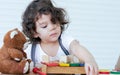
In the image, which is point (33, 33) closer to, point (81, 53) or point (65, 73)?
point (81, 53)

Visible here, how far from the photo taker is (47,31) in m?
0.79

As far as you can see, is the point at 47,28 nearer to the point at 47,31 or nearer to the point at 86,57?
the point at 47,31

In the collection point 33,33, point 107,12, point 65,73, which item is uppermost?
point 107,12

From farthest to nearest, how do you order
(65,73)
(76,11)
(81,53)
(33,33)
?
(76,11) → (33,33) → (81,53) → (65,73)

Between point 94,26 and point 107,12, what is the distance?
12 centimetres

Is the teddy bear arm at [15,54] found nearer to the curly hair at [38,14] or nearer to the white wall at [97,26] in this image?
the curly hair at [38,14]

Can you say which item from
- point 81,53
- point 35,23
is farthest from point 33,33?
point 81,53

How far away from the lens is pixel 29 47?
897mm

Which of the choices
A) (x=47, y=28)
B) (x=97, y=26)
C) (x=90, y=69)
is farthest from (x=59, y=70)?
(x=97, y=26)

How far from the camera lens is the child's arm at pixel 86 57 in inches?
22.5

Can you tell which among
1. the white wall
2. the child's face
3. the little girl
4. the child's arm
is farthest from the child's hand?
the white wall

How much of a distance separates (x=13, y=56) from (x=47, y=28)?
0.22 metres

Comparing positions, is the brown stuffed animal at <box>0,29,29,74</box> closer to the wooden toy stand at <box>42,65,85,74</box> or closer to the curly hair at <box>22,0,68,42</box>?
the wooden toy stand at <box>42,65,85,74</box>

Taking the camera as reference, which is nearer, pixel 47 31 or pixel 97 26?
pixel 47 31
